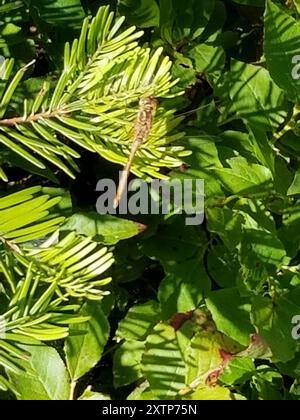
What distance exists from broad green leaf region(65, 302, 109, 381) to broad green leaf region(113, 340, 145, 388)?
0.31 ft

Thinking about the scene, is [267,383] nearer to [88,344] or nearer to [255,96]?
[88,344]

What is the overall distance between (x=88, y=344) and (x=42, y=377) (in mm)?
68

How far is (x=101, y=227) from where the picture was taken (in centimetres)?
86

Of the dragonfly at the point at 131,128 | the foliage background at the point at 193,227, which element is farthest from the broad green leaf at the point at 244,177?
the dragonfly at the point at 131,128

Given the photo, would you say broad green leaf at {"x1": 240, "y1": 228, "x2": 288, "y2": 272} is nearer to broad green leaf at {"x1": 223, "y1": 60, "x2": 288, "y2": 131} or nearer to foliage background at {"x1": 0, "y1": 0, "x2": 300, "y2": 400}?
foliage background at {"x1": 0, "y1": 0, "x2": 300, "y2": 400}

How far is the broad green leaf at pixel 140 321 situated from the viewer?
3.25 ft

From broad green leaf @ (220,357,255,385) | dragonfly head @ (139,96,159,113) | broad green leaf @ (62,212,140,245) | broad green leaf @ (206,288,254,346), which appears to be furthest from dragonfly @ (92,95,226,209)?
broad green leaf @ (220,357,255,385)

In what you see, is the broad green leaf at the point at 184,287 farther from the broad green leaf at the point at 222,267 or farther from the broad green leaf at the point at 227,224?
the broad green leaf at the point at 227,224

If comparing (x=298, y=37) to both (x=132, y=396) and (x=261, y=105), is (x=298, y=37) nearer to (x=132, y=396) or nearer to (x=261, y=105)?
(x=261, y=105)

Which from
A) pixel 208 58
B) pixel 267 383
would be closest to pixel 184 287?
pixel 267 383

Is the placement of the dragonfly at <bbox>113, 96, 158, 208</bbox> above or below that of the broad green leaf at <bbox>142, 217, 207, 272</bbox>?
above

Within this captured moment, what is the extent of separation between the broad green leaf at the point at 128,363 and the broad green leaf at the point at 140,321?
0.01m

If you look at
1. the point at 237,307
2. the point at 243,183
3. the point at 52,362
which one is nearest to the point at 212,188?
the point at 243,183

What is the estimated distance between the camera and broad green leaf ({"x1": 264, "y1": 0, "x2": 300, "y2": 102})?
2.86 feet
